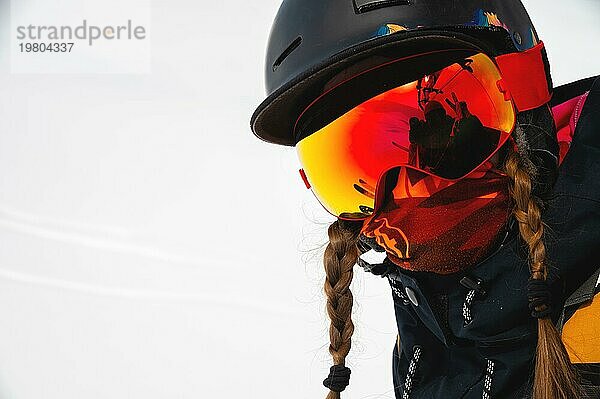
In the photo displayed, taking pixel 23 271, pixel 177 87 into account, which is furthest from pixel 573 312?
pixel 23 271

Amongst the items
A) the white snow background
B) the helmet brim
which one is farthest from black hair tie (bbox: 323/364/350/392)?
the white snow background

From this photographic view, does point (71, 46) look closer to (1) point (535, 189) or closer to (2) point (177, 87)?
(2) point (177, 87)

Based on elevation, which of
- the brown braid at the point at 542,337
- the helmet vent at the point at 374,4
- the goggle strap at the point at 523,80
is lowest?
the brown braid at the point at 542,337

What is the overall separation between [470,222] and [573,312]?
0.13 m

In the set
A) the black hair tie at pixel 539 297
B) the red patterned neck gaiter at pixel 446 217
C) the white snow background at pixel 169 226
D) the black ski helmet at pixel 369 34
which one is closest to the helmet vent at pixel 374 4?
the black ski helmet at pixel 369 34

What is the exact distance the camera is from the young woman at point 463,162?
0.71m

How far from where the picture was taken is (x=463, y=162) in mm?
723

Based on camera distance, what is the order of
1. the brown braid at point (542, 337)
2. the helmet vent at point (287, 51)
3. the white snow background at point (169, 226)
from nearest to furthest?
the brown braid at point (542, 337) < the helmet vent at point (287, 51) < the white snow background at point (169, 226)

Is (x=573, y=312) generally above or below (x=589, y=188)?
below

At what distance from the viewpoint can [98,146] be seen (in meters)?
1.67

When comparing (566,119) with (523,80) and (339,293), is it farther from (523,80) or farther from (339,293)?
(339,293)

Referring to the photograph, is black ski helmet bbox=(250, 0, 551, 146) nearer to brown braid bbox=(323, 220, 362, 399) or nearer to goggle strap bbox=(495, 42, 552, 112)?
goggle strap bbox=(495, 42, 552, 112)

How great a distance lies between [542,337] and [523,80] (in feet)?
0.75

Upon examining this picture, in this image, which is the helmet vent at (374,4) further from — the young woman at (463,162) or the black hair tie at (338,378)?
the black hair tie at (338,378)
